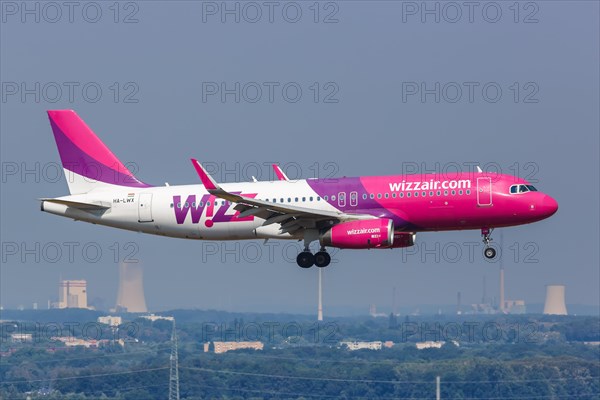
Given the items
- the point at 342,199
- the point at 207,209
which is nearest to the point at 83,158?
the point at 207,209

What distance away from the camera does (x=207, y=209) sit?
238 ft

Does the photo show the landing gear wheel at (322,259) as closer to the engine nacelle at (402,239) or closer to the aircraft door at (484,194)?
the engine nacelle at (402,239)

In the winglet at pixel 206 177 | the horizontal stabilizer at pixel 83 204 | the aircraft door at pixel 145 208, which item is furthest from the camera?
the horizontal stabilizer at pixel 83 204

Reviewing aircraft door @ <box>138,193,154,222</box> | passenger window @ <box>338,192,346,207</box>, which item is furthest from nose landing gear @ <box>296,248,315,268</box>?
aircraft door @ <box>138,193,154,222</box>

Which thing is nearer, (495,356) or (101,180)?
(101,180)

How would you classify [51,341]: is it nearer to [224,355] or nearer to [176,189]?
[224,355]

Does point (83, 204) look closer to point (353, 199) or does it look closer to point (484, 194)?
point (353, 199)

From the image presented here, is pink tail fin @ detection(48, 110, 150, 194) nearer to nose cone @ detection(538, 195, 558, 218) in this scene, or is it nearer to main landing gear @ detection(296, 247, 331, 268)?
main landing gear @ detection(296, 247, 331, 268)

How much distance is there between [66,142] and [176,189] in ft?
32.5

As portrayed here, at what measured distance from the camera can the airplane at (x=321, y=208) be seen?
68625mm

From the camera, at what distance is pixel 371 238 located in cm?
6800

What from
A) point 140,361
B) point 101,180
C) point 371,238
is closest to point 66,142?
point 101,180

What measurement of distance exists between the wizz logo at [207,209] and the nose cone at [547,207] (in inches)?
631

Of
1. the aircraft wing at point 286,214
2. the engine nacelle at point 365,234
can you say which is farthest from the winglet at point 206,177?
the engine nacelle at point 365,234
